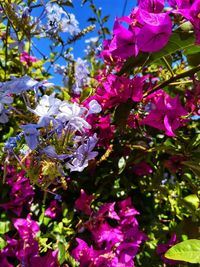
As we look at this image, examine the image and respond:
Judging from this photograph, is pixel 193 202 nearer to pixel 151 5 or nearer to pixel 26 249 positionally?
pixel 26 249

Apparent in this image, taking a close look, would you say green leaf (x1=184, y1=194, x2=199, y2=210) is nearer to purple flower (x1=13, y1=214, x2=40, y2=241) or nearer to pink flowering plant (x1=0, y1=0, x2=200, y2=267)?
pink flowering plant (x1=0, y1=0, x2=200, y2=267)

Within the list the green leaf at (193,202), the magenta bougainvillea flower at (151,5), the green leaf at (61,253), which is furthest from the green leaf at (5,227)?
the magenta bougainvillea flower at (151,5)

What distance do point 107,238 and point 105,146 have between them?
27 cm

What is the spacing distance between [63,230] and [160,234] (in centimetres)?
42

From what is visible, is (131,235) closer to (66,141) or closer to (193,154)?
(193,154)

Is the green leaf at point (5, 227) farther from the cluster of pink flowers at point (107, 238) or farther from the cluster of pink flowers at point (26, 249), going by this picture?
the cluster of pink flowers at point (107, 238)

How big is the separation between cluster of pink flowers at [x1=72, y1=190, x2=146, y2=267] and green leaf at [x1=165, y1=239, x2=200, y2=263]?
0.43 m

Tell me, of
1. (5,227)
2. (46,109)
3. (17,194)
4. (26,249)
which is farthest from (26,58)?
(46,109)

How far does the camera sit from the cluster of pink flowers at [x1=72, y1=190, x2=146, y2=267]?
1129 millimetres

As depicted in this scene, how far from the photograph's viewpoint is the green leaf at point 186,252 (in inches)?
28.2

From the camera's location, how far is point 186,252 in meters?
0.73

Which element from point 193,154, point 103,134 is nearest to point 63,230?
point 103,134

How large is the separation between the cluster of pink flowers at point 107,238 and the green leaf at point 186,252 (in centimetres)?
43

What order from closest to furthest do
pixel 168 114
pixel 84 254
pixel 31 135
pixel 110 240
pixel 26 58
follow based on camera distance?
pixel 31 135
pixel 168 114
pixel 84 254
pixel 110 240
pixel 26 58
